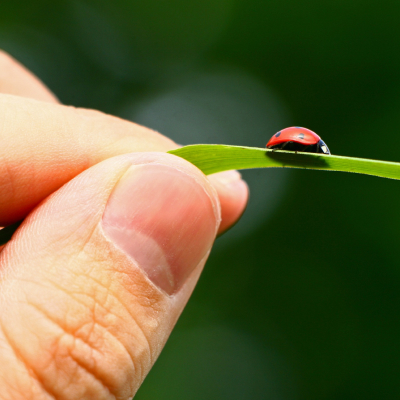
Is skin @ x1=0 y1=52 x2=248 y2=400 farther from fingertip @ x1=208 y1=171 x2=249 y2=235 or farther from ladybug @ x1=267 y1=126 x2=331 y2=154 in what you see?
fingertip @ x1=208 y1=171 x2=249 y2=235

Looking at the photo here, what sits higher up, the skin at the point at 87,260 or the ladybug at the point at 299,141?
the ladybug at the point at 299,141

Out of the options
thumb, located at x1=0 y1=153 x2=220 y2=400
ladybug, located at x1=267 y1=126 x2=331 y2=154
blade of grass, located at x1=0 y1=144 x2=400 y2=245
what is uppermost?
ladybug, located at x1=267 y1=126 x2=331 y2=154

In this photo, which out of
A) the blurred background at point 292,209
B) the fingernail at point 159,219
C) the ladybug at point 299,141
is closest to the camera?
the fingernail at point 159,219

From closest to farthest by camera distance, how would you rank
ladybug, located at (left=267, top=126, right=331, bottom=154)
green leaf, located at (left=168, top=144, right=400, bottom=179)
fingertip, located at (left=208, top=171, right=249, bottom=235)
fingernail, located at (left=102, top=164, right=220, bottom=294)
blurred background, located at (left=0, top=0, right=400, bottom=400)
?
1. green leaf, located at (left=168, top=144, right=400, bottom=179)
2. fingernail, located at (left=102, top=164, right=220, bottom=294)
3. ladybug, located at (left=267, top=126, right=331, bottom=154)
4. fingertip, located at (left=208, top=171, right=249, bottom=235)
5. blurred background, located at (left=0, top=0, right=400, bottom=400)

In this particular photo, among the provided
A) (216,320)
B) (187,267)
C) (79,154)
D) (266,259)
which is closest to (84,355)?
(187,267)

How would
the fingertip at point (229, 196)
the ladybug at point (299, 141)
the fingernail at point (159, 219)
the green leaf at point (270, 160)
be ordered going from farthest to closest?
the fingertip at point (229, 196) < the ladybug at point (299, 141) < the fingernail at point (159, 219) < the green leaf at point (270, 160)

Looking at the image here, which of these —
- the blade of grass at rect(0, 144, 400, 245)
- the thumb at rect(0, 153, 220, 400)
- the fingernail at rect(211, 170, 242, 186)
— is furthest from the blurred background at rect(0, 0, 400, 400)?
the thumb at rect(0, 153, 220, 400)

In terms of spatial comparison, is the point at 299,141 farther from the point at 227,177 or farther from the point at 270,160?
the point at 227,177

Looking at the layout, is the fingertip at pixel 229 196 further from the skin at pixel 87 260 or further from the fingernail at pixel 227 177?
the skin at pixel 87 260

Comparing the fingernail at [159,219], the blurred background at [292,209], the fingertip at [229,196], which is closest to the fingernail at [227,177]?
the fingertip at [229,196]
